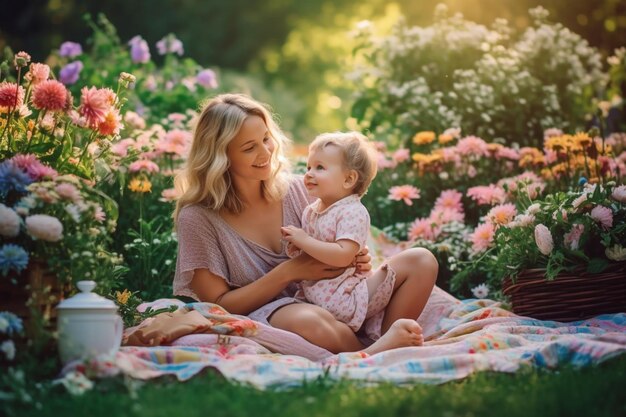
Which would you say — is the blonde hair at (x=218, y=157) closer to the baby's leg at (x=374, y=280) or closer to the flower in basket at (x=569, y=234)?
the baby's leg at (x=374, y=280)

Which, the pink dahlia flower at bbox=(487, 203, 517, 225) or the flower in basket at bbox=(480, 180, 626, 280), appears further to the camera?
the pink dahlia flower at bbox=(487, 203, 517, 225)

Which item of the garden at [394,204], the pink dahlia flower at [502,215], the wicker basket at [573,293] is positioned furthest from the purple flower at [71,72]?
the wicker basket at [573,293]

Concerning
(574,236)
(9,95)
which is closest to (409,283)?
(574,236)

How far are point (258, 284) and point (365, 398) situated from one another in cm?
133

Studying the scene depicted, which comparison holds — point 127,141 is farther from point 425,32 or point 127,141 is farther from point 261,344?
point 425,32

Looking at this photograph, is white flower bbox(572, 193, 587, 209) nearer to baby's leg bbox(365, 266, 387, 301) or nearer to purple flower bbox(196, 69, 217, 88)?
baby's leg bbox(365, 266, 387, 301)

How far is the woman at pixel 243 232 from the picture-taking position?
4.07m

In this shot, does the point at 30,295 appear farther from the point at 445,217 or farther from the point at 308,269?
the point at 445,217

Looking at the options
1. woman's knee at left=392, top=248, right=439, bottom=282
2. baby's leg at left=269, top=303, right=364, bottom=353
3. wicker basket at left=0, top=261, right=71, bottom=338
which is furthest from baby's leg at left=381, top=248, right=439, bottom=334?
wicker basket at left=0, top=261, right=71, bottom=338

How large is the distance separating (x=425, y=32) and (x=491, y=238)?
300 centimetres

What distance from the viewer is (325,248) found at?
3.88m

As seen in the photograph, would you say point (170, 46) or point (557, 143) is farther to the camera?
point (170, 46)

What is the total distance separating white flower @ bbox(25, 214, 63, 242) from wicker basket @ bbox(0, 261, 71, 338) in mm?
130

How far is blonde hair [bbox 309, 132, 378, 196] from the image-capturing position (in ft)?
13.2
